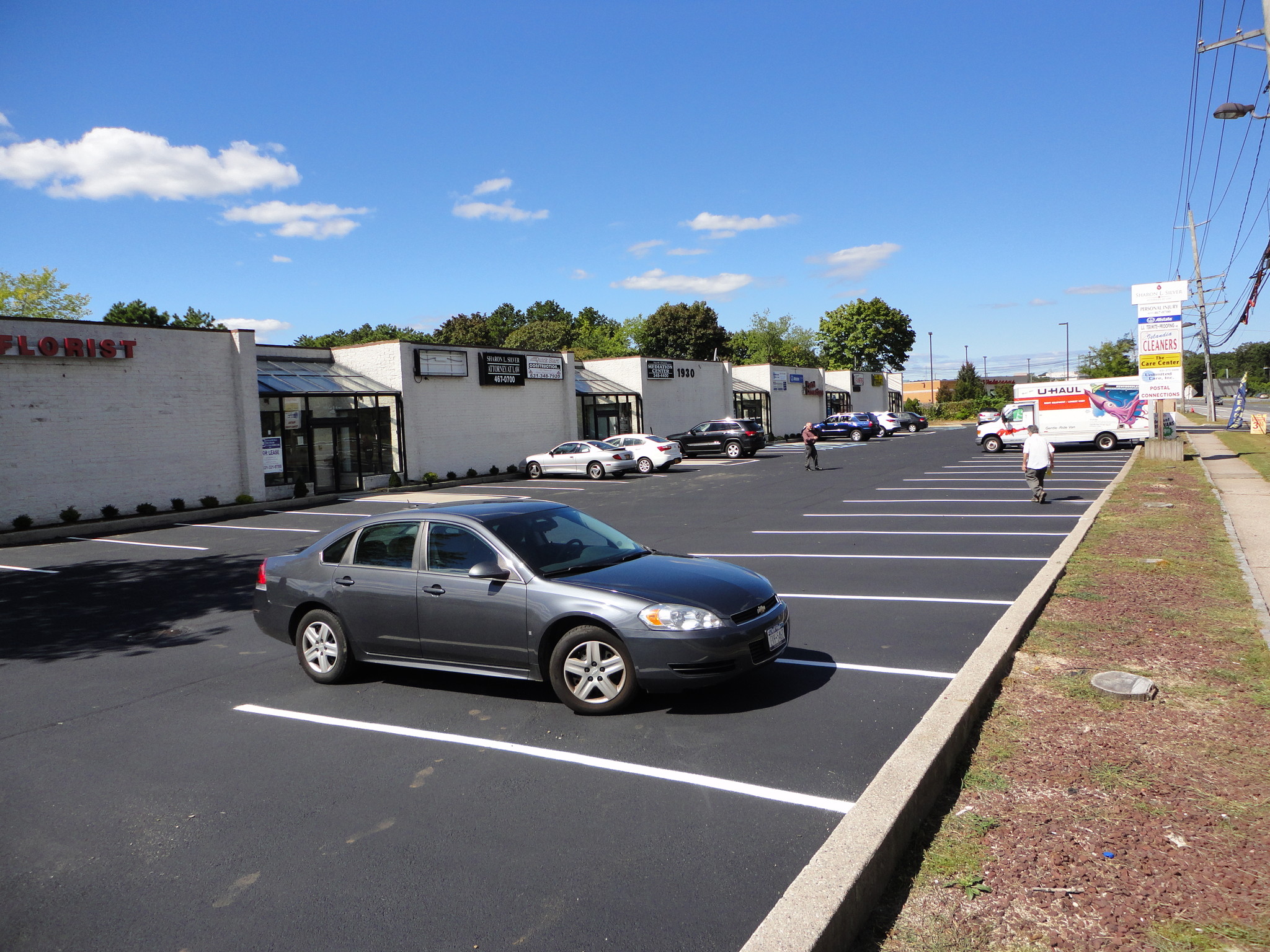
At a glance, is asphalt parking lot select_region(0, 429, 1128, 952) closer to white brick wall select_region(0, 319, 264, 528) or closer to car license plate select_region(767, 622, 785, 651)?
car license plate select_region(767, 622, 785, 651)

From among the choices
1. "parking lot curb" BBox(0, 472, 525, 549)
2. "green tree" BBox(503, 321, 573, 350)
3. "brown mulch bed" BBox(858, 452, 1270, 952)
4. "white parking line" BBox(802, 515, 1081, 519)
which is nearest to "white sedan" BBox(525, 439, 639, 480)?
"parking lot curb" BBox(0, 472, 525, 549)

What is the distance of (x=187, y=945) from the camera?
3.31 metres

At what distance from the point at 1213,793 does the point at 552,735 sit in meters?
3.59

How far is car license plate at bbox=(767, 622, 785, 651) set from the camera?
18.6 ft

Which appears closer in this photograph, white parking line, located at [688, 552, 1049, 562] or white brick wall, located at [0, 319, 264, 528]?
white parking line, located at [688, 552, 1049, 562]

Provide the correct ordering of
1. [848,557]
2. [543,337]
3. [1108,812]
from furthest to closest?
[543,337], [848,557], [1108,812]

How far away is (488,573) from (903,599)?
15.4ft

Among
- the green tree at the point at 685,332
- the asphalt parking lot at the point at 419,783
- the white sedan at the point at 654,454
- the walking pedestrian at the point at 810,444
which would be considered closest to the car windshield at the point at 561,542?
the asphalt parking lot at the point at 419,783

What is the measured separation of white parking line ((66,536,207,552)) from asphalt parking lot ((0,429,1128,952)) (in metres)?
5.49

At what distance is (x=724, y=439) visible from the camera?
3622cm

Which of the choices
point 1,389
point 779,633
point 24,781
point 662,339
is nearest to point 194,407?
point 1,389

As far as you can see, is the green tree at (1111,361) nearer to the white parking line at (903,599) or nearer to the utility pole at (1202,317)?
the utility pole at (1202,317)

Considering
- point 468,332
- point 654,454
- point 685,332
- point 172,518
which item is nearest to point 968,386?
point 685,332

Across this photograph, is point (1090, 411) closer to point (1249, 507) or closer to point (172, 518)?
point (1249, 507)
